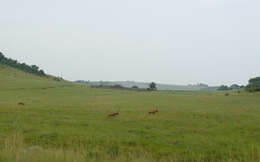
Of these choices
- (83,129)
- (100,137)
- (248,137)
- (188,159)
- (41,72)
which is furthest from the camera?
(41,72)

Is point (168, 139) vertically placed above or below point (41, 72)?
below

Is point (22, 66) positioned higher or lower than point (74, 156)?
higher

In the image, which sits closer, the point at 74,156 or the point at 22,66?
the point at 74,156

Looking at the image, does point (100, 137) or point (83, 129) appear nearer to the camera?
point (100, 137)

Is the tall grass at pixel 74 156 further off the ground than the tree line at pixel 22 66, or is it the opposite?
the tree line at pixel 22 66

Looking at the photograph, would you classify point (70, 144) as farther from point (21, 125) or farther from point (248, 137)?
point (248, 137)

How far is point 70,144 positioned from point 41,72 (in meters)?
152

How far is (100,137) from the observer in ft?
33.9

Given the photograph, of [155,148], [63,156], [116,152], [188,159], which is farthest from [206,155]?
[63,156]

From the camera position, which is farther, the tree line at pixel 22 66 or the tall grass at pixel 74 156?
the tree line at pixel 22 66

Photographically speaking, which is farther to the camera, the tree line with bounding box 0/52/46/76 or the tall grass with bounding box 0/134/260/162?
the tree line with bounding box 0/52/46/76

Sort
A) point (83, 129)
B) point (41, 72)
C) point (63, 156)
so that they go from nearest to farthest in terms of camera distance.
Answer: point (63, 156) → point (83, 129) → point (41, 72)

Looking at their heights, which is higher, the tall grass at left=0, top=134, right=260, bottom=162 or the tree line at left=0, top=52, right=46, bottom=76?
the tree line at left=0, top=52, right=46, bottom=76

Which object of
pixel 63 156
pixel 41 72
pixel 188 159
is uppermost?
pixel 41 72
